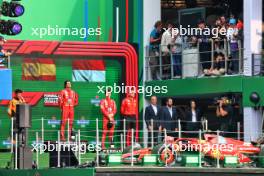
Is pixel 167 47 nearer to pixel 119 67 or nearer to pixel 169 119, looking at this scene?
pixel 119 67

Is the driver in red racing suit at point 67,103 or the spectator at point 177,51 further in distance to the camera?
the spectator at point 177,51

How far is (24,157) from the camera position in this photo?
29.2 m

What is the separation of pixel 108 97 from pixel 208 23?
12.5ft

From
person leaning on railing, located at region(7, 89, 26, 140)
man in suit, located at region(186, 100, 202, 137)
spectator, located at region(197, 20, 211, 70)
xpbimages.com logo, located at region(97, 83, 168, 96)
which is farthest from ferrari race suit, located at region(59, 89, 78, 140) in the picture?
spectator, located at region(197, 20, 211, 70)

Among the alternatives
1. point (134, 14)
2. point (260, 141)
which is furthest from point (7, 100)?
point (260, 141)

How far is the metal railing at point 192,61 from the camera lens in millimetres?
33344

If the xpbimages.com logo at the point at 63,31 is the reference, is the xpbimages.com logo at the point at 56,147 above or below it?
below

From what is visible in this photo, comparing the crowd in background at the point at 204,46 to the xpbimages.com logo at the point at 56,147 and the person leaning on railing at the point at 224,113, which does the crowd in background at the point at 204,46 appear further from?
the xpbimages.com logo at the point at 56,147

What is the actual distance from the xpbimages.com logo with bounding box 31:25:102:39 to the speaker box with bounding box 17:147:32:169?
23.3ft

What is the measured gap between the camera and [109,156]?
1165 inches

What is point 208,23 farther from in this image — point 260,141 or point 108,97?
point 260,141

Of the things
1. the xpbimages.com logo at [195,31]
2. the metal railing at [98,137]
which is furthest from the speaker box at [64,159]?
the xpbimages.com logo at [195,31]

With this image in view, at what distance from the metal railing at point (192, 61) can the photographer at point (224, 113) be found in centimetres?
104

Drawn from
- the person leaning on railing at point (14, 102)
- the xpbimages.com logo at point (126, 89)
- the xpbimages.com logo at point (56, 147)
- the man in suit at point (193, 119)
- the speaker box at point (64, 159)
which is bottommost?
the speaker box at point (64, 159)
